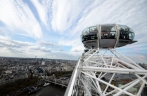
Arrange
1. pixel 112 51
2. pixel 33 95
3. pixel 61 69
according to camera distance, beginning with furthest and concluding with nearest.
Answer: pixel 61 69 < pixel 33 95 < pixel 112 51

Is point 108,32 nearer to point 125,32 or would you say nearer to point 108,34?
point 108,34

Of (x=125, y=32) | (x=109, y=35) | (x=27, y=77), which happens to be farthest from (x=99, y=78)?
(x=27, y=77)

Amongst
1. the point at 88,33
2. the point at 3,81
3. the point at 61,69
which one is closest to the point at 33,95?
the point at 3,81

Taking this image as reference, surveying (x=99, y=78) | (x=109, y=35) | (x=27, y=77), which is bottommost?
(x=27, y=77)

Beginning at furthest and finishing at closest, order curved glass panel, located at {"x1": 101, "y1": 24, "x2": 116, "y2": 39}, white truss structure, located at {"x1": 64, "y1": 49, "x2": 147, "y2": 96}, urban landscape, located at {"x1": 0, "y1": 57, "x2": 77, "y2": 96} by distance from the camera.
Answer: urban landscape, located at {"x1": 0, "y1": 57, "x2": 77, "y2": 96}, curved glass panel, located at {"x1": 101, "y1": 24, "x2": 116, "y2": 39}, white truss structure, located at {"x1": 64, "y1": 49, "x2": 147, "y2": 96}

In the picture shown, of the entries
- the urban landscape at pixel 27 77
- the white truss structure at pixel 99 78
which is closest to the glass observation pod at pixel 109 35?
the white truss structure at pixel 99 78

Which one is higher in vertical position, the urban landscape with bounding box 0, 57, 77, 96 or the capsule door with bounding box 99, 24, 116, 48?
Answer: the capsule door with bounding box 99, 24, 116, 48

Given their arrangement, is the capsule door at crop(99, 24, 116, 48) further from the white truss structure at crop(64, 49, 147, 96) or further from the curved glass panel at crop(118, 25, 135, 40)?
the white truss structure at crop(64, 49, 147, 96)

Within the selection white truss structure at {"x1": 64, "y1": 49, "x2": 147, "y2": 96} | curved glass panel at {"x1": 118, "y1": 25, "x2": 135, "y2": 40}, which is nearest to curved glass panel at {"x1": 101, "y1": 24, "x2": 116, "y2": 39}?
curved glass panel at {"x1": 118, "y1": 25, "x2": 135, "y2": 40}

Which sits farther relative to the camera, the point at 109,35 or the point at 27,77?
the point at 27,77

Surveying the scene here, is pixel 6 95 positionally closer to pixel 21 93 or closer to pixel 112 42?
pixel 21 93

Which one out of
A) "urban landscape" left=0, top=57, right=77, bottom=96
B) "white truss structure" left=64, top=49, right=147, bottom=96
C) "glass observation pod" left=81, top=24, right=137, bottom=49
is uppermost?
"glass observation pod" left=81, top=24, right=137, bottom=49
